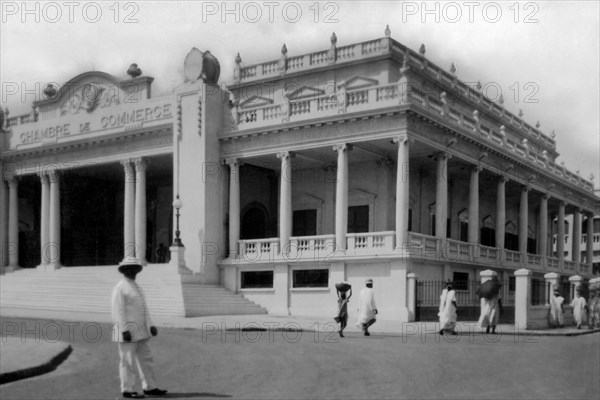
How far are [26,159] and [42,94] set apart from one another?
3476mm

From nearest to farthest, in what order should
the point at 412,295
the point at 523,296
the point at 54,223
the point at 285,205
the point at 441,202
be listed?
the point at 523,296, the point at 412,295, the point at 441,202, the point at 285,205, the point at 54,223

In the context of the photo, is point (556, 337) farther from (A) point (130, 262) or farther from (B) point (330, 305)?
(A) point (130, 262)

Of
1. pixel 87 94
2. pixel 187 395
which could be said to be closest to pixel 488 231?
pixel 87 94

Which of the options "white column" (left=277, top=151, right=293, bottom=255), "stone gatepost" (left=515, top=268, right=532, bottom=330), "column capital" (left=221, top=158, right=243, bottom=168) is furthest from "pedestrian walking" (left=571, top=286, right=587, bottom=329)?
"column capital" (left=221, top=158, right=243, bottom=168)

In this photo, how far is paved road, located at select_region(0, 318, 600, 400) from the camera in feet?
31.2

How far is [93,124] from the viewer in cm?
3331

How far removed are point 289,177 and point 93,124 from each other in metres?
10.6

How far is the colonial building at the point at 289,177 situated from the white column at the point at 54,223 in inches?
2.7

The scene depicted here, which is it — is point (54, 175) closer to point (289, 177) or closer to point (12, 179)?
point (12, 179)

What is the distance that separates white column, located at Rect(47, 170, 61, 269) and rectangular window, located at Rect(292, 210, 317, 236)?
11126mm

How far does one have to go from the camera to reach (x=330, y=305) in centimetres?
2681

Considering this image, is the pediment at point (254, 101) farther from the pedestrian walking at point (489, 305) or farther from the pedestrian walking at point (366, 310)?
the pedestrian walking at point (366, 310)

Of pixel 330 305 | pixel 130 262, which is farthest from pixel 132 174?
pixel 130 262

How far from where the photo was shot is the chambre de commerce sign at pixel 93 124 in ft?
102
